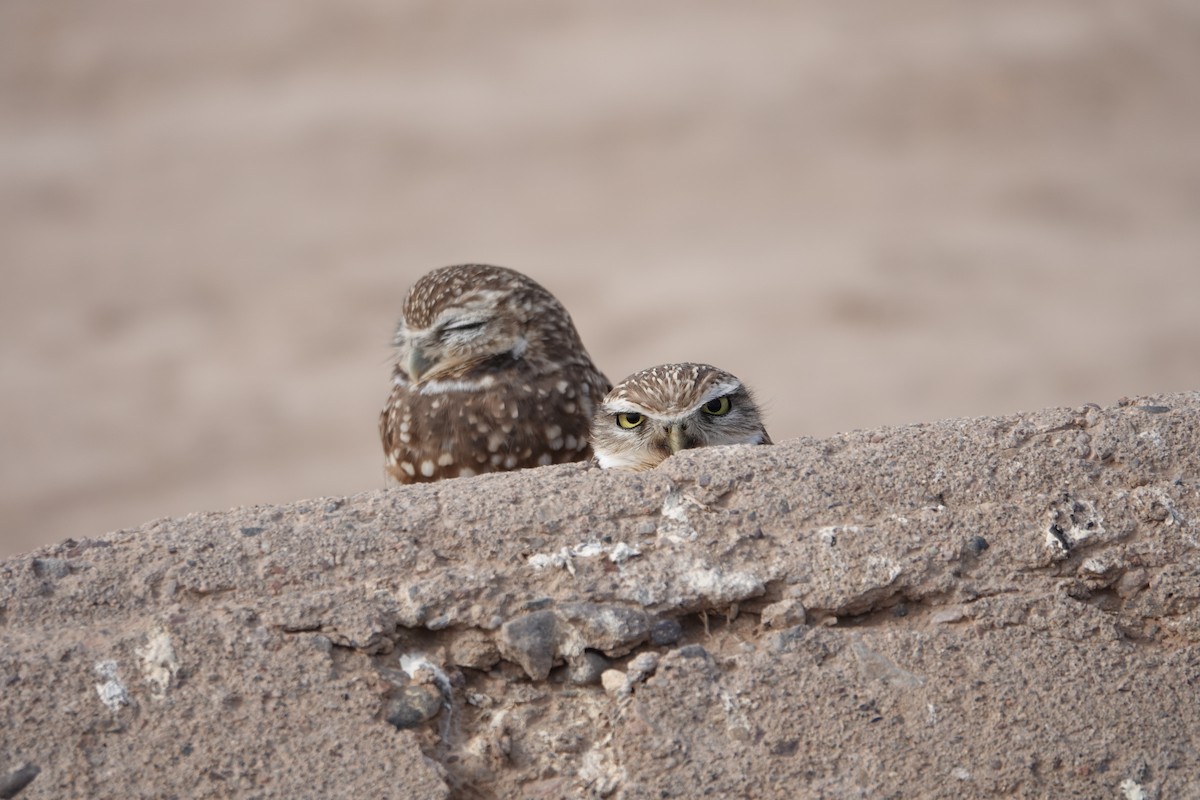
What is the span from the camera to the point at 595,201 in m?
19.0

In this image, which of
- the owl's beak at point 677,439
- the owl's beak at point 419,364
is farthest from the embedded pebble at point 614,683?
the owl's beak at point 419,364

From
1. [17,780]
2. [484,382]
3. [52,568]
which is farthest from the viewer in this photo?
[484,382]

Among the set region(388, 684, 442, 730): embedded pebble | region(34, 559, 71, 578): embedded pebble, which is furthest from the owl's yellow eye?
region(34, 559, 71, 578): embedded pebble

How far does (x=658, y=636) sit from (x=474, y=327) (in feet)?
7.82

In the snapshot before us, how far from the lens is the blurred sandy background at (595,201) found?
16172 mm

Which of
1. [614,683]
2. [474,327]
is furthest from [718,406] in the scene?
[614,683]

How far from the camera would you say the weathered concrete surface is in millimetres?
3201

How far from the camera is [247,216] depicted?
63.6ft

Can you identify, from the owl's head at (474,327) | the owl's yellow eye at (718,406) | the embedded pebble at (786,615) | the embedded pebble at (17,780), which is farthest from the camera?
the owl's head at (474,327)

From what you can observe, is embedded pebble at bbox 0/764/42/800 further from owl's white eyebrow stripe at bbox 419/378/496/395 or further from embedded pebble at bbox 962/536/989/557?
owl's white eyebrow stripe at bbox 419/378/496/395

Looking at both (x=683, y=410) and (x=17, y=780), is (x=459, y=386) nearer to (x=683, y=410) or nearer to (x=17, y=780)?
(x=683, y=410)

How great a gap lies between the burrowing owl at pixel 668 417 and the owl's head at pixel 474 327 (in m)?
0.57

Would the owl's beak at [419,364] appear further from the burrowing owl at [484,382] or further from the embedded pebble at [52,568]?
the embedded pebble at [52,568]

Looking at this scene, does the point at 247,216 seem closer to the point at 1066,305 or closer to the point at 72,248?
the point at 72,248
